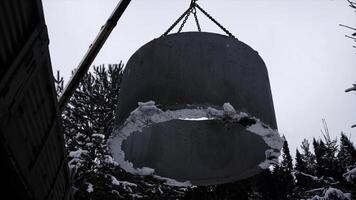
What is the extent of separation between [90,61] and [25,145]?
1.45 meters

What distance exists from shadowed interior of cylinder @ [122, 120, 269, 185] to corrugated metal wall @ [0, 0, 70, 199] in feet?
3.50

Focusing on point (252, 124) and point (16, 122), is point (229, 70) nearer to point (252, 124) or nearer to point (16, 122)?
point (252, 124)

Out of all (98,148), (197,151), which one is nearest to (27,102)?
(197,151)

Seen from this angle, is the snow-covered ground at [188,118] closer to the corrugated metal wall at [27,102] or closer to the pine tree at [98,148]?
the corrugated metal wall at [27,102]

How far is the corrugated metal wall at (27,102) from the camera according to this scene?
168cm

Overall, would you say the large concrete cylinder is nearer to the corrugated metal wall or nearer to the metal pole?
the metal pole

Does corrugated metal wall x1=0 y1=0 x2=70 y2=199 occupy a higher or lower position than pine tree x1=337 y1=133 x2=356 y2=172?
lower

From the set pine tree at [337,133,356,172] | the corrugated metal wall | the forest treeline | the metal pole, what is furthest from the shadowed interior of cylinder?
pine tree at [337,133,356,172]

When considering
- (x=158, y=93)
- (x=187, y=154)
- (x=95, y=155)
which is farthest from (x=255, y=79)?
(x=95, y=155)

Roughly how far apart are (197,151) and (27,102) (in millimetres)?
2431

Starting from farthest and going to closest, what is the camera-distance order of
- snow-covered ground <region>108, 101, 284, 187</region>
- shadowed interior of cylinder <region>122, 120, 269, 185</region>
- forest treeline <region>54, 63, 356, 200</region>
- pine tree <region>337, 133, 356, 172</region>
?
pine tree <region>337, 133, 356, 172</region> → forest treeline <region>54, 63, 356, 200</region> → shadowed interior of cylinder <region>122, 120, 269, 185</region> → snow-covered ground <region>108, 101, 284, 187</region>

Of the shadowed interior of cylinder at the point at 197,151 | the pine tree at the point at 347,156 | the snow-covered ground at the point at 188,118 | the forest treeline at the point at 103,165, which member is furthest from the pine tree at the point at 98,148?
the pine tree at the point at 347,156

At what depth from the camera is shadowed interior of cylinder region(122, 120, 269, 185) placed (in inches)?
143

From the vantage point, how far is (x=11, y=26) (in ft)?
5.76
